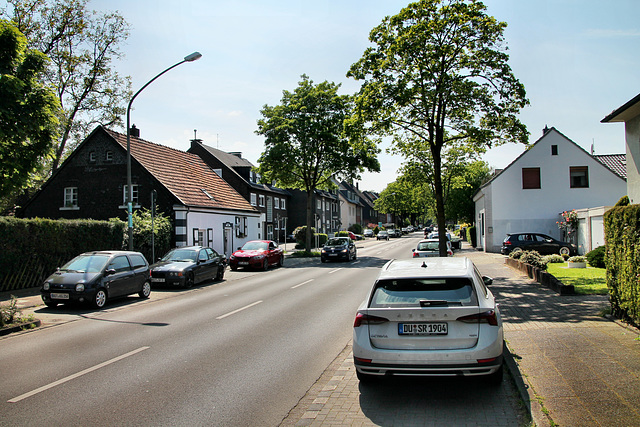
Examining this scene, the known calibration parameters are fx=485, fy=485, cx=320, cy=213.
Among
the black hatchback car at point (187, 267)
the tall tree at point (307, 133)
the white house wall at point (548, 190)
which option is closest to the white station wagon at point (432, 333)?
the black hatchback car at point (187, 267)

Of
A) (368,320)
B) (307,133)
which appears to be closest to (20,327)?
(368,320)

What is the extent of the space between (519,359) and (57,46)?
3237 centimetres

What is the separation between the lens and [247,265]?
24.8m

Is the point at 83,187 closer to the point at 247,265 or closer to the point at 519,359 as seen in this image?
the point at 247,265

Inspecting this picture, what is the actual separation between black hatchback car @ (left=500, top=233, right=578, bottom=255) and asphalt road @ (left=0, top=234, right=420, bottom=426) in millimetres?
21229

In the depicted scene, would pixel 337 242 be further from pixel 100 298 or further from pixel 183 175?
pixel 100 298

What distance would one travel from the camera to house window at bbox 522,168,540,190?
35219 millimetres

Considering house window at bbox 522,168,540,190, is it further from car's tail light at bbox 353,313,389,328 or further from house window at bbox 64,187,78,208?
car's tail light at bbox 353,313,389,328

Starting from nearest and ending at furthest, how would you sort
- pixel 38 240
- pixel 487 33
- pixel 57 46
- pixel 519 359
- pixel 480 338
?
pixel 480 338, pixel 519 359, pixel 38 240, pixel 487 33, pixel 57 46

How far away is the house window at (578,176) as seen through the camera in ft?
114

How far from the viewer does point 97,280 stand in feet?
41.4

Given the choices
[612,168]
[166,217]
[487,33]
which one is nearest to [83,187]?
[166,217]

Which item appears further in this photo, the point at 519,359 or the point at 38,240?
the point at 38,240

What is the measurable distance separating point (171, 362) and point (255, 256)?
17519mm
